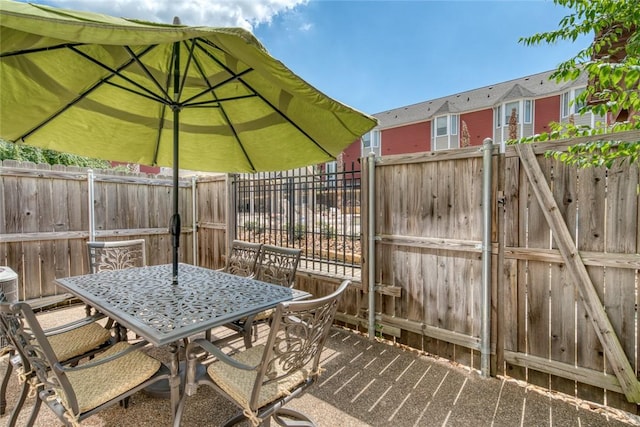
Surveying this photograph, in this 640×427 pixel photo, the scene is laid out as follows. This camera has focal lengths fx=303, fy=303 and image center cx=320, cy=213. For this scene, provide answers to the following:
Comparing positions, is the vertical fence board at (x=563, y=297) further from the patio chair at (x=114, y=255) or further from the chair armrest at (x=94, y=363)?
the patio chair at (x=114, y=255)

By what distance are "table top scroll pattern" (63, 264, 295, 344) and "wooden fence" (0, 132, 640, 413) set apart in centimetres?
144

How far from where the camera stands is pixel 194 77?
93.8 inches

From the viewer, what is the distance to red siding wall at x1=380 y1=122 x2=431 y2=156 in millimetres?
17078

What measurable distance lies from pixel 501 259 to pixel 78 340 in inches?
128

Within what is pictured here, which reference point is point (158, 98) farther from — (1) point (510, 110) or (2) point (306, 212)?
(1) point (510, 110)

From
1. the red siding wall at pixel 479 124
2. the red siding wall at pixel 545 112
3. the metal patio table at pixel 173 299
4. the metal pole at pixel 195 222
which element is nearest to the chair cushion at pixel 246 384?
the metal patio table at pixel 173 299

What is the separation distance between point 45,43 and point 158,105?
98 centimetres

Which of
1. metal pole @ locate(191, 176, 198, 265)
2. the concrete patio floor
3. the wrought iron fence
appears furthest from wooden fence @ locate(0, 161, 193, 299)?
the concrete patio floor

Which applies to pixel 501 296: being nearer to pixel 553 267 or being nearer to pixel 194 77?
pixel 553 267

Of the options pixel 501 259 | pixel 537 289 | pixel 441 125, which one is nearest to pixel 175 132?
pixel 501 259

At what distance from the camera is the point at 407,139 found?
1775 cm

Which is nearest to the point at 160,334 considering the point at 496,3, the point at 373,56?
the point at 496,3

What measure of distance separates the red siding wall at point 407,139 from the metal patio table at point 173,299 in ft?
51.0

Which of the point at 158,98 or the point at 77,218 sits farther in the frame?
the point at 77,218
